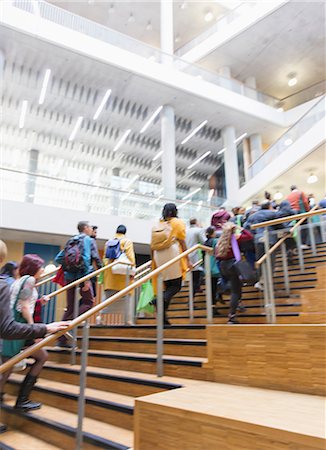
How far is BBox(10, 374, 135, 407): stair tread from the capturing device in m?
2.71

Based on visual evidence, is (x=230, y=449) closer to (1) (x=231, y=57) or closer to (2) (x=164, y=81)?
(2) (x=164, y=81)

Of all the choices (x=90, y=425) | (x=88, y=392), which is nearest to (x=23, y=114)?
(x=88, y=392)

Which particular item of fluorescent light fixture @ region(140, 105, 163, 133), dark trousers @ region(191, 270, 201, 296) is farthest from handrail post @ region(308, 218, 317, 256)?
fluorescent light fixture @ region(140, 105, 163, 133)

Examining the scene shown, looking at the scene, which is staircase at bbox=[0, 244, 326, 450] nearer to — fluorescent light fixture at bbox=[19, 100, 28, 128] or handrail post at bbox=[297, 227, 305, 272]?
handrail post at bbox=[297, 227, 305, 272]

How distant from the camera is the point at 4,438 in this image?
2564 millimetres

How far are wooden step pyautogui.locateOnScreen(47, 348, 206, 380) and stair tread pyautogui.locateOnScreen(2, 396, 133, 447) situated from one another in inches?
26.1

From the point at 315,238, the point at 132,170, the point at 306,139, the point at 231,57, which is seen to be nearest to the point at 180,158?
the point at 132,170

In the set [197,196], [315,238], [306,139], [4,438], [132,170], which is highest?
[132,170]

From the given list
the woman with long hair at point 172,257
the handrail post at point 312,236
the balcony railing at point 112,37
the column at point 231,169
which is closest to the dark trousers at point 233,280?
the woman with long hair at point 172,257

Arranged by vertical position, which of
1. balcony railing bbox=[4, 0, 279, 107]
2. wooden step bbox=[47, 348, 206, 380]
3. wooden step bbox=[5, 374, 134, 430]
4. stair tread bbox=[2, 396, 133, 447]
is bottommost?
stair tread bbox=[2, 396, 133, 447]

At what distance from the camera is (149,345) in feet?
11.7

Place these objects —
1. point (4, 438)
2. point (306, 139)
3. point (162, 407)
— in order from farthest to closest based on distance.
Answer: point (306, 139), point (4, 438), point (162, 407)

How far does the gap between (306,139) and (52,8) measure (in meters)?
9.29

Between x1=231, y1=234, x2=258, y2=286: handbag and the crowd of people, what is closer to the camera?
the crowd of people
